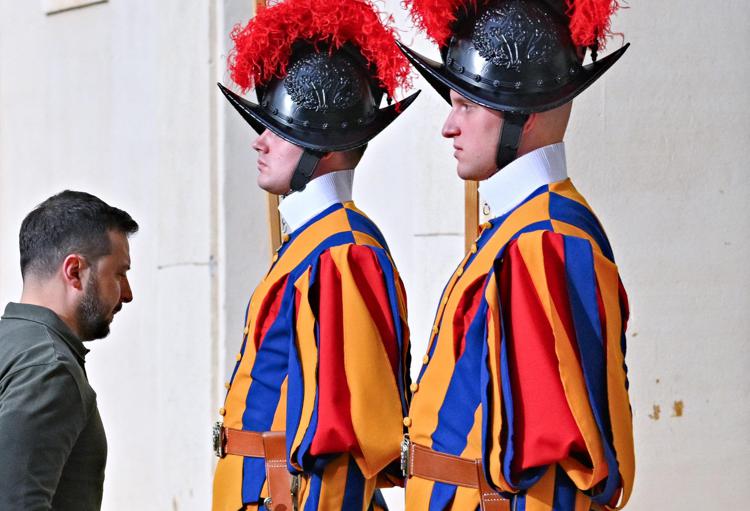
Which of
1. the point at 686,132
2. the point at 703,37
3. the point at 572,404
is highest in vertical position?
the point at 703,37

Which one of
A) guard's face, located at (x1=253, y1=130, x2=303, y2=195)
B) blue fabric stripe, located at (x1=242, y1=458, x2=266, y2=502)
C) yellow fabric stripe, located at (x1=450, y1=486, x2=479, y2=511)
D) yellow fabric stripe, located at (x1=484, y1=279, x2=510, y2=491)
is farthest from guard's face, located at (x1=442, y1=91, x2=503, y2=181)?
blue fabric stripe, located at (x1=242, y1=458, x2=266, y2=502)

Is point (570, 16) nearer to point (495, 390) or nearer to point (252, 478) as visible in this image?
point (495, 390)

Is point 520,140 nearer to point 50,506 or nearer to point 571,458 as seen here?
point 571,458

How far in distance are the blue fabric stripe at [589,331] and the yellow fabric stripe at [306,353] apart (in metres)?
0.94

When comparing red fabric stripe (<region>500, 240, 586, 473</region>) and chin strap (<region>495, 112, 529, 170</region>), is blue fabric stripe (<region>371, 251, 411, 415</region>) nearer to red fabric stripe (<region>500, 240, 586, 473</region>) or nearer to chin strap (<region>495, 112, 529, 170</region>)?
chin strap (<region>495, 112, 529, 170</region>)

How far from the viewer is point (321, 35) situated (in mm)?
4012

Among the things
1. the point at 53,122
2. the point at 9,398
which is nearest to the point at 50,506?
the point at 9,398

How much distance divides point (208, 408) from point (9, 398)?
3411 millimetres

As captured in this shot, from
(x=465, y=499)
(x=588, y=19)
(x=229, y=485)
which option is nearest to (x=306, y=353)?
(x=229, y=485)

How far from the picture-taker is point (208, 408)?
6.17m

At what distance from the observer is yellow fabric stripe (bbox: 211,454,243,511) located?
3.73 metres

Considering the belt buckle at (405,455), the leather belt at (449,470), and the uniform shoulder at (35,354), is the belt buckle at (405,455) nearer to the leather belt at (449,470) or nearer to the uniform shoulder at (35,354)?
the leather belt at (449,470)

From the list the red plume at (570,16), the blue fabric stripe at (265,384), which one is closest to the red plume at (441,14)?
the red plume at (570,16)

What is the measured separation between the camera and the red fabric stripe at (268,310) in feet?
12.3
